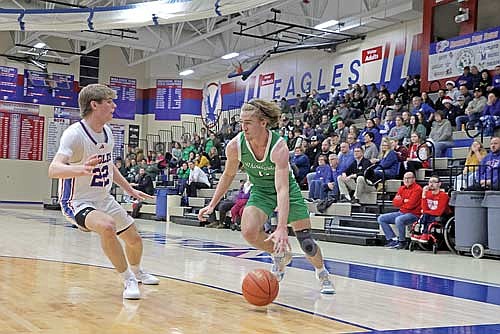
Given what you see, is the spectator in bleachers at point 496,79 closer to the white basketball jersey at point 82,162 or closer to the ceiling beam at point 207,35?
the ceiling beam at point 207,35

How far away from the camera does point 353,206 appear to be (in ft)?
39.9

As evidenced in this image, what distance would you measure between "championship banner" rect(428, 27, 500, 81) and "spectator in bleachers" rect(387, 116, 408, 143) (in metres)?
2.79

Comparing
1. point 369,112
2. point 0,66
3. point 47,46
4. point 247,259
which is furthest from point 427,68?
point 0,66

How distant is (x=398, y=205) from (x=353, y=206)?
1.63 metres

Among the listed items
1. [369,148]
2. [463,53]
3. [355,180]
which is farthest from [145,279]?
[463,53]

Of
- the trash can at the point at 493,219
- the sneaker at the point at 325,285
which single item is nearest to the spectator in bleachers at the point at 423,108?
the trash can at the point at 493,219

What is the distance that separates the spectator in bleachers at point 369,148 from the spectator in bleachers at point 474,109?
1779 millimetres

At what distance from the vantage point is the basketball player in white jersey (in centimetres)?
458

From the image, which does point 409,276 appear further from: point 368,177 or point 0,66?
point 0,66

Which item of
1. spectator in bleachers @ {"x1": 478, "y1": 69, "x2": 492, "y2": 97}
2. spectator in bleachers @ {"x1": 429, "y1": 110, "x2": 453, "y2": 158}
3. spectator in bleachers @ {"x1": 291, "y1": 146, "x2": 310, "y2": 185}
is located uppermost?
spectator in bleachers @ {"x1": 478, "y1": 69, "x2": 492, "y2": 97}

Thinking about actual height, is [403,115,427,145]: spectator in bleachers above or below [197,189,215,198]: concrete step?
above

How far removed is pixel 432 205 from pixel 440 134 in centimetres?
347

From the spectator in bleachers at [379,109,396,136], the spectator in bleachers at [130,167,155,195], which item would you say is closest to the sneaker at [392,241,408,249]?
the spectator in bleachers at [379,109,396,136]

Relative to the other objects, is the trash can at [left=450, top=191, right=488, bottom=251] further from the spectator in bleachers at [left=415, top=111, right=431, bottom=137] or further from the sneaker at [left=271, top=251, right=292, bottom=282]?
the sneaker at [left=271, top=251, right=292, bottom=282]
